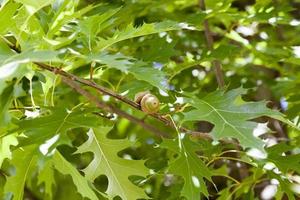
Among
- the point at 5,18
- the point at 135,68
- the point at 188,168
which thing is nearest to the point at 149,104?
the point at 135,68

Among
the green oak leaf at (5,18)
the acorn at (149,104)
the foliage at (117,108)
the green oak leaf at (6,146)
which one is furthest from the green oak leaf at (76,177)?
the green oak leaf at (5,18)

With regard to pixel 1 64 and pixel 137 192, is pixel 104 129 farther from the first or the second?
pixel 1 64

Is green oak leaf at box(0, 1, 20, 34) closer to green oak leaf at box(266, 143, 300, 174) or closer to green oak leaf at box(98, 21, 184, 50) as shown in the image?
green oak leaf at box(98, 21, 184, 50)

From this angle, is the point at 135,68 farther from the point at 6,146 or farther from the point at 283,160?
the point at 283,160

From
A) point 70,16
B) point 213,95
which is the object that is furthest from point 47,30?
point 213,95

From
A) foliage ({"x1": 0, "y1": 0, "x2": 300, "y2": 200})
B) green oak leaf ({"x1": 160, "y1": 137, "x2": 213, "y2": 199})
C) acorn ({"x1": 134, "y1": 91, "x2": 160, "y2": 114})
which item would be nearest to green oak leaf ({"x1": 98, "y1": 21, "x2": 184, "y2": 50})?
foliage ({"x1": 0, "y1": 0, "x2": 300, "y2": 200})

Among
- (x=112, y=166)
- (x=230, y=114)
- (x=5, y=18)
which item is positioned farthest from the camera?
(x=112, y=166)

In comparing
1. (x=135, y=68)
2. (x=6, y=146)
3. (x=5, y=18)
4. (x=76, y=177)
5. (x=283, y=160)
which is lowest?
(x=283, y=160)
